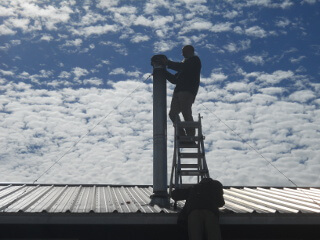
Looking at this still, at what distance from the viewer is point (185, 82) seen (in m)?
8.48

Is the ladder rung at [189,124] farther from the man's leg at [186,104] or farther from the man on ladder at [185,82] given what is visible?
the man's leg at [186,104]

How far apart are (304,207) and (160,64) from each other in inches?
178

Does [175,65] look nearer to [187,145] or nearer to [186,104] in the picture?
[186,104]

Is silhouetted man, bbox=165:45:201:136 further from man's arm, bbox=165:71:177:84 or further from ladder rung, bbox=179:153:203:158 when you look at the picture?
ladder rung, bbox=179:153:203:158

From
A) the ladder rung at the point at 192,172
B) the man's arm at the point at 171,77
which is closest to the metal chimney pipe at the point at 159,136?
the man's arm at the point at 171,77

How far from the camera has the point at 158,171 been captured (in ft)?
25.7

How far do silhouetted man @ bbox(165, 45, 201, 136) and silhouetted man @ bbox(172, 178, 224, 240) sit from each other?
7.49ft

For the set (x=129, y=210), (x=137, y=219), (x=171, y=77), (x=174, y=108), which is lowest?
(x=137, y=219)

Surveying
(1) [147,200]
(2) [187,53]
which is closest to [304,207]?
(1) [147,200]
